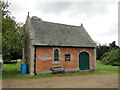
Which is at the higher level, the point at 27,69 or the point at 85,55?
the point at 85,55

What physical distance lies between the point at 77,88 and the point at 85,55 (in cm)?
1245

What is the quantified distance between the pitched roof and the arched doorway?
1.47 m

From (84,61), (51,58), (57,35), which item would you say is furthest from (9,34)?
(84,61)

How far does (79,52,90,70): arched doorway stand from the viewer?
72.9ft

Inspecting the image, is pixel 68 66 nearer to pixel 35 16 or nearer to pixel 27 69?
pixel 27 69

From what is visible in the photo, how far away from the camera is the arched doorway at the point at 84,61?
22.2 meters

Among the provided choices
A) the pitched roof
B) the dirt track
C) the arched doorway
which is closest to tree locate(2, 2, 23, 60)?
the pitched roof

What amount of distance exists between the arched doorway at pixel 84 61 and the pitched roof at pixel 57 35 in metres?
1.47

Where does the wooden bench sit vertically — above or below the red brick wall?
below

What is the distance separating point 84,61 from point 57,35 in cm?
572

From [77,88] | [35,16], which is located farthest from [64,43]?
[35,16]

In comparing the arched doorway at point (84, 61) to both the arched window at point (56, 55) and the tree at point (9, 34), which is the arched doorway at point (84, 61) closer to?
the arched window at point (56, 55)

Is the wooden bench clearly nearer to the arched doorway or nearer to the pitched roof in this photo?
the pitched roof

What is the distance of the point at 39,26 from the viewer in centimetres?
2167
